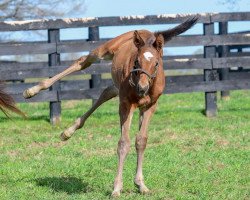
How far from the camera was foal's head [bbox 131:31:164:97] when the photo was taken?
6272 millimetres

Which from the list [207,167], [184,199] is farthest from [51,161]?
[184,199]

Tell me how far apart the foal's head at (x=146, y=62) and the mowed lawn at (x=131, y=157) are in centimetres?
113

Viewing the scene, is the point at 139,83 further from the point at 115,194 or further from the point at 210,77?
the point at 210,77

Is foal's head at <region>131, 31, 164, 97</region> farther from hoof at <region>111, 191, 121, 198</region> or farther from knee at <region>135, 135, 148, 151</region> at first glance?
hoof at <region>111, 191, 121, 198</region>

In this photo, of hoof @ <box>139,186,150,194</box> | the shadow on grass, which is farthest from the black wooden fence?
hoof @ <box>139,186,150,194</box>

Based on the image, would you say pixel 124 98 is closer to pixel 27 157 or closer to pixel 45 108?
pixel 27 157

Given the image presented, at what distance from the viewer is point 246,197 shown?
21.3 ft

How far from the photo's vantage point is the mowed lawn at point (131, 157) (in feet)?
22.5

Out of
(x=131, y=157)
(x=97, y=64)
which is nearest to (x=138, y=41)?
(x=131, y=157)

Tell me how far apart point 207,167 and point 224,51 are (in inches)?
233

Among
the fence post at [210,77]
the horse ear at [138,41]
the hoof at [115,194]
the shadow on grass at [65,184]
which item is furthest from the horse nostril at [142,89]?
the fence post at [210,77]

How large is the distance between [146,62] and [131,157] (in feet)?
8.79

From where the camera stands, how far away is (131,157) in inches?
347

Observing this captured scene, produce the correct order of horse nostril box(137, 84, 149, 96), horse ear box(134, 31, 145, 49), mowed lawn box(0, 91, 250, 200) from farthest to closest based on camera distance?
mowed lawn box(0, 91, 250, 200)
horse ear box(134, 31, 145, 49)
horse nostril box(137, 84, 149, 96)
